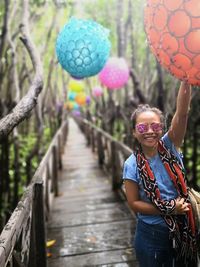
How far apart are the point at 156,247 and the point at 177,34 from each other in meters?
1.26

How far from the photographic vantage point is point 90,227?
19.3ft

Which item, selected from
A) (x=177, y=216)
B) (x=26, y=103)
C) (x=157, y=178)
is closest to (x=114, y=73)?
(x=26, y=103)

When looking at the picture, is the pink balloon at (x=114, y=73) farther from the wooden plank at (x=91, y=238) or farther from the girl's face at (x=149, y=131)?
the girl's face at (x=149, y=131)

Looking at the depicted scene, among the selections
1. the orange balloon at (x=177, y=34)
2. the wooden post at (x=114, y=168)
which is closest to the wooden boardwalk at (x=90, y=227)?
the wooden post at (x=114, y=168)

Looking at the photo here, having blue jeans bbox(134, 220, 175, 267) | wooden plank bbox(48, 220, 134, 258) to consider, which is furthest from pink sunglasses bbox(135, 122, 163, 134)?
wooden plank bbox(48, 220, 134, 258)

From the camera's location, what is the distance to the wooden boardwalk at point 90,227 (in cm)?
468

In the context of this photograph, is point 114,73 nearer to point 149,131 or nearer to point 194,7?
point 149,131

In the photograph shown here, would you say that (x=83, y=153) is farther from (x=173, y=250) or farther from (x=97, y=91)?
(x=173, y=250)

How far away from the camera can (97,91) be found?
14094 millimetres

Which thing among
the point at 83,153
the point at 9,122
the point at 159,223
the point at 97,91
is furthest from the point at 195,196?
the point at 83,153

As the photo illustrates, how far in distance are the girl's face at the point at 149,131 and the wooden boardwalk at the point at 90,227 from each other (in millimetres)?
2355

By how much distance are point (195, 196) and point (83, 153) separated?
13.4 metres

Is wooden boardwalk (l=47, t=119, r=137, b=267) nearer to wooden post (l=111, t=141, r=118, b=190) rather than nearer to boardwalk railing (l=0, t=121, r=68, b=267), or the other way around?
wooden post (l=111, t=141, r=118, b=190)

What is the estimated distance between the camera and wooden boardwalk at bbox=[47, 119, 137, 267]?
4.68 meters
